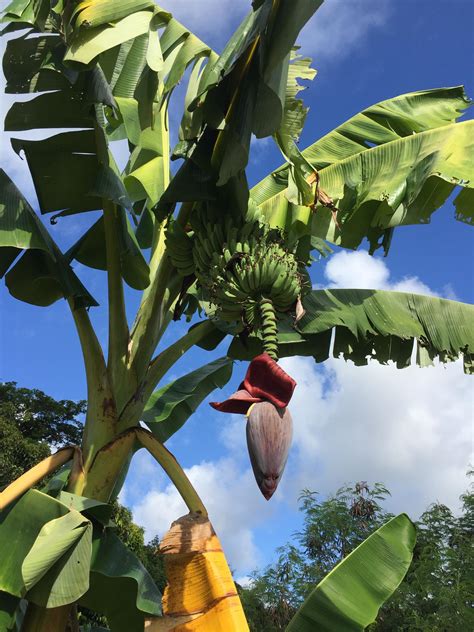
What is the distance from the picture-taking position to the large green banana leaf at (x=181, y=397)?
337 centimetres

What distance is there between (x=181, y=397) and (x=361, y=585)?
147 centimetres

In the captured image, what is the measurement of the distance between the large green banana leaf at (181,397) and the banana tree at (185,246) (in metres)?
0.01

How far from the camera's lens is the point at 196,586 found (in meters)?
2.01

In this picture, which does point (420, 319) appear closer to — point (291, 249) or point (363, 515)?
point (291, 249)

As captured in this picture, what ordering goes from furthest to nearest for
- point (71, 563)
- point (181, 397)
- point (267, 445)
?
1. point (181, 397)
2. point (71, 563)
3. point (267, 445)

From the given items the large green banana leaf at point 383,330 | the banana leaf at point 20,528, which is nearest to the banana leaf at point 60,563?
the banana leaf at point 20,528

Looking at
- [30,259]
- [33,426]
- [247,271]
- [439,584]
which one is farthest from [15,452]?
[247,271]

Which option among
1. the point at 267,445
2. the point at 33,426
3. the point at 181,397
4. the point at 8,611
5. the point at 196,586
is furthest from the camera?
the point at 33,426

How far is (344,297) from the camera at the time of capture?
305 centimetres

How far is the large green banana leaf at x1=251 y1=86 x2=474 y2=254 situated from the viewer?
105 inches

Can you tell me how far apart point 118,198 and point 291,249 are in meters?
0.69

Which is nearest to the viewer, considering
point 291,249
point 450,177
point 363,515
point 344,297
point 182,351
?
point 291,249

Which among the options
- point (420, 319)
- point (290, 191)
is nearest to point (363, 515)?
point (420, 319)

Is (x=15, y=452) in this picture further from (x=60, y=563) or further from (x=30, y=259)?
(x=60, y=563)
